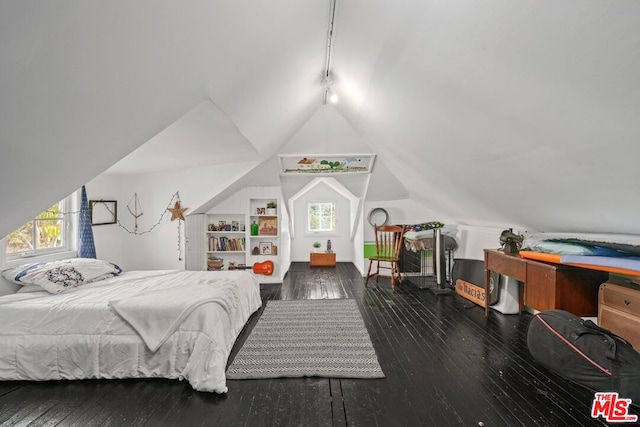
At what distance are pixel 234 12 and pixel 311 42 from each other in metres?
1.04

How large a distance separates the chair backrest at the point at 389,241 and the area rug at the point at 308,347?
5.75ft

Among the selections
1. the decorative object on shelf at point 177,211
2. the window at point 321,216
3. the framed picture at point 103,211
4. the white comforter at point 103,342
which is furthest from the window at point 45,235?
the window at point 321,216

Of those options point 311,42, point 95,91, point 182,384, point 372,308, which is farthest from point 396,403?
point 311,42

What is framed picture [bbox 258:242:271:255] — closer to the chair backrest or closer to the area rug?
the area rug

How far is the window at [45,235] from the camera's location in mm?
3319

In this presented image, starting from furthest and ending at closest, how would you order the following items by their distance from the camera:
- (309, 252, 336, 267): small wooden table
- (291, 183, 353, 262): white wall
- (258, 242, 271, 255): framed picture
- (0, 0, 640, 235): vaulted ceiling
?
(291, 183, 353, 262): white wall < (309, 252, 336, 267): small wooden table < (258, 242, 271, 255): framed picture < (0, 0, 640, 235): vaulted ceiling

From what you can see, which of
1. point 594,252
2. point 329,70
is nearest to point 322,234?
point 329,70

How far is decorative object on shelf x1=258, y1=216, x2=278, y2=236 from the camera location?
234 inches

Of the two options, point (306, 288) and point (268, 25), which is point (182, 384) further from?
point (306, 288)

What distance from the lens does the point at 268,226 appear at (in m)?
5.96

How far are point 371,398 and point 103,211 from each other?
4.44 metres

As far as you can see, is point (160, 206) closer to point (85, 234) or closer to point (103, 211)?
point (103, 211)

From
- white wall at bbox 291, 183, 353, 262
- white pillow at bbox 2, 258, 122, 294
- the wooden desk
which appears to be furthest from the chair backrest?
white pillow at bbox 2, 258, 122, 294

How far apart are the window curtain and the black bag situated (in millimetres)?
4853
